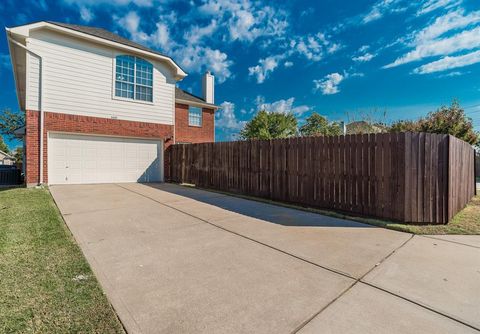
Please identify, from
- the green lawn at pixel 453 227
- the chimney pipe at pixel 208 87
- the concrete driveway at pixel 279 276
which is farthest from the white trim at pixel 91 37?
the green lawn at pixel 453 227

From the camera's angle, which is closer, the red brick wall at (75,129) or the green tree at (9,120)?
the red brick wall at (75,129)

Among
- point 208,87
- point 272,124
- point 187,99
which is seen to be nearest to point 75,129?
point 187,99

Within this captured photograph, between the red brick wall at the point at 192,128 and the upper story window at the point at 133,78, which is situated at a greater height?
the upper story window at the point at 133,78

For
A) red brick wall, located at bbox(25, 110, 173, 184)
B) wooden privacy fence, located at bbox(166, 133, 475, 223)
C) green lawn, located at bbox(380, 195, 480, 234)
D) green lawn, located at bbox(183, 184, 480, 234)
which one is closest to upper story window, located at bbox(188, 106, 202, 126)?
red brick wall, located at bbox(25, 110, 173, 184)

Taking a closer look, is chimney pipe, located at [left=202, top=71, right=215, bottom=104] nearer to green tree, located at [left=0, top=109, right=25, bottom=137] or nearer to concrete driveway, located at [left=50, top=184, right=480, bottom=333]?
concrete driveway, located at [left=50, top=184, right=480, bottom=333]

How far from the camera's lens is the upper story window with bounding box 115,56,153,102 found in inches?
453

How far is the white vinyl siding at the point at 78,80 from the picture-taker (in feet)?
31.4

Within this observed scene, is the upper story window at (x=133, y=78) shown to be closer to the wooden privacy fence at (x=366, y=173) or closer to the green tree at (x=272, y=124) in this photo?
the wooden privacy fence at (x=366, y=173)

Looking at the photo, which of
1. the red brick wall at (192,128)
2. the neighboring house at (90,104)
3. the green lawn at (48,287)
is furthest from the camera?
the red brick wall at (192,128)

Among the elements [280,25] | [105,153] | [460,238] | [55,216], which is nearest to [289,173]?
[460,238]

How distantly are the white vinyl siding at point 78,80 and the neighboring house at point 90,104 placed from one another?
0.03 m

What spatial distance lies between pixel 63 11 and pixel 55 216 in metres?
11.3

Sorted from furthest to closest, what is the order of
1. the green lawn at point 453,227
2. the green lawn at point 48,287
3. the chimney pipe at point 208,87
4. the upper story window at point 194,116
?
the chimney pipe at point 208,87, the upper story window at point 194,116, the green lawn at point 453,227, the green lawn at point 48,287

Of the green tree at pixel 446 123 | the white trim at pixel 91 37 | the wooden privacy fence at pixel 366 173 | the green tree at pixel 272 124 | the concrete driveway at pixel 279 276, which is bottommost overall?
the concrete driveway at pixel 279 276
